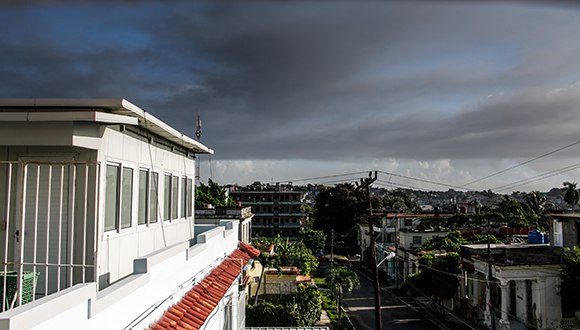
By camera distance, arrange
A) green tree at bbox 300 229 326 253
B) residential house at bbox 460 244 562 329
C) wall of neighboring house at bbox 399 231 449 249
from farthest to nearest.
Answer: green tree at bbox 300 229 326 253 → wall of neighboring house at bbox 399 231 449 249 → residential house at bbox 460 244 562 329

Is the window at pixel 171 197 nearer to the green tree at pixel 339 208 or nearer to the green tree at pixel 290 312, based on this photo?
the green tree at pixel 290 312

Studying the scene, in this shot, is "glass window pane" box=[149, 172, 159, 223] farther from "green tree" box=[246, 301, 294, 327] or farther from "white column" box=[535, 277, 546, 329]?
"white column" box=[535, 277, 546, 329]

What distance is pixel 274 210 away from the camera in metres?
76.1

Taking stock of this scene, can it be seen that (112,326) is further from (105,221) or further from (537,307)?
(537,307)

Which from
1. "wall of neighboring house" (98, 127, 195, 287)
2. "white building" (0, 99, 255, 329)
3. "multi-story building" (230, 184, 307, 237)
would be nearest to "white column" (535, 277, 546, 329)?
"wall of neighboring house" (98, 127, 195, 287)

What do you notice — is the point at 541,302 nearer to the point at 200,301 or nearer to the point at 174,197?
the point at 174,197

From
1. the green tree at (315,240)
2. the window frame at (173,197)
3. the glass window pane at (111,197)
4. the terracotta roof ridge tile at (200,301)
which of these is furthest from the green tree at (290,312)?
the green tree at (315,240)

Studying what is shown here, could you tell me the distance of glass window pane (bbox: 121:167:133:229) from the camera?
23.8ft

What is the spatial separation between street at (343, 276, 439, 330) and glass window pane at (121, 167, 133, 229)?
78.9 feet

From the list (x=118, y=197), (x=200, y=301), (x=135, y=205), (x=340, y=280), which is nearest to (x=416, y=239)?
(x=340, y=280)

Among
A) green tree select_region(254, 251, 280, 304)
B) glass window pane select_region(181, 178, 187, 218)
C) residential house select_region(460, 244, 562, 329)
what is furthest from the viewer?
green tree select_region(254, 251, 280, 304)

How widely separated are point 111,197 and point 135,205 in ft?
3.23

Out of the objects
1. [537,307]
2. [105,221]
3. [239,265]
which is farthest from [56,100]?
[537,307]

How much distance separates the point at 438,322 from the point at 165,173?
25.7 m
